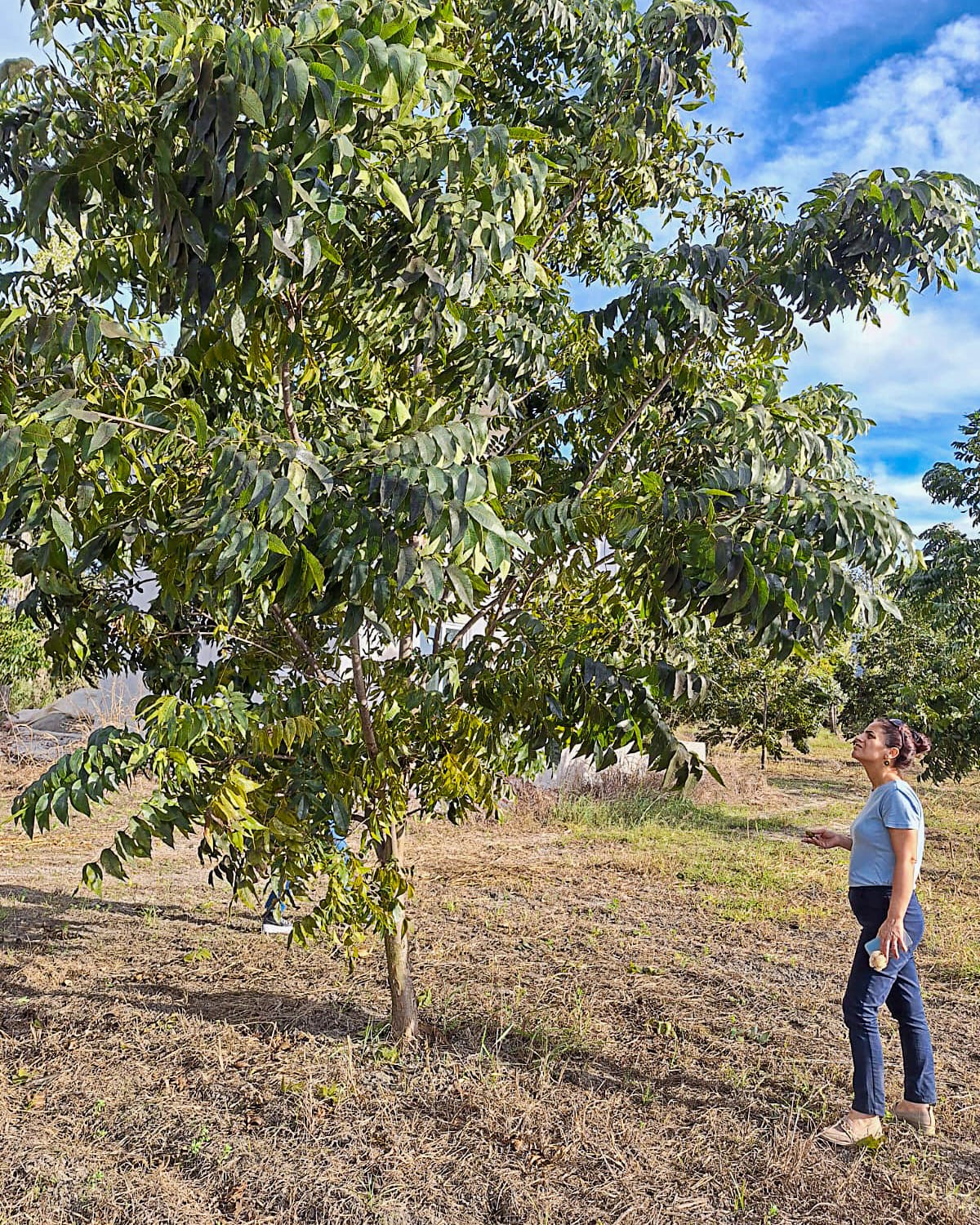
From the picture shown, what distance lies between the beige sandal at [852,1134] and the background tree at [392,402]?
166 centimetres

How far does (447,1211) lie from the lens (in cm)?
319

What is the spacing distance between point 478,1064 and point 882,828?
2.13 meters

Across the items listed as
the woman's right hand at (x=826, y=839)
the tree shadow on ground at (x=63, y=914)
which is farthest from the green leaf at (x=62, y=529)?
the tree shadow on ground at (x=63, y=914)

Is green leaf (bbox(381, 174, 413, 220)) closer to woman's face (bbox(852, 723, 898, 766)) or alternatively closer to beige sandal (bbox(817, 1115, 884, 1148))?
woman's face (bbox(852, 723, 898, 766))

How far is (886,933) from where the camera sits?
11.6 feet

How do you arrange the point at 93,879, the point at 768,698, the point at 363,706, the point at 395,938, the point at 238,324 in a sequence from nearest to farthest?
the point at 238,324, the point at 93,879, the point at 363,706, the point at 395,938, the point at 768,698

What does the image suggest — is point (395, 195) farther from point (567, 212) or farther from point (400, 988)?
point (400, 988)

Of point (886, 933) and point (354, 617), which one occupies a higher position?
point (354, 617)

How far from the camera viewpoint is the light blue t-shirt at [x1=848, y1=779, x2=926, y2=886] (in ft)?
11.9

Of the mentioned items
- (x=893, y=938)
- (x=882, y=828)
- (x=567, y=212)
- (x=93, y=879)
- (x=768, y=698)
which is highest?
(x=567, y=212)

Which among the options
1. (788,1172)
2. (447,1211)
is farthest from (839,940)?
(447,1211)

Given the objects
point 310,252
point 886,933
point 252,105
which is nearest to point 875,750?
point 886,933

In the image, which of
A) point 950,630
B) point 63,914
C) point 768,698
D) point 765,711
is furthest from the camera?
point 768,698

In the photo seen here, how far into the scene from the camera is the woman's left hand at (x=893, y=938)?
3.51m
